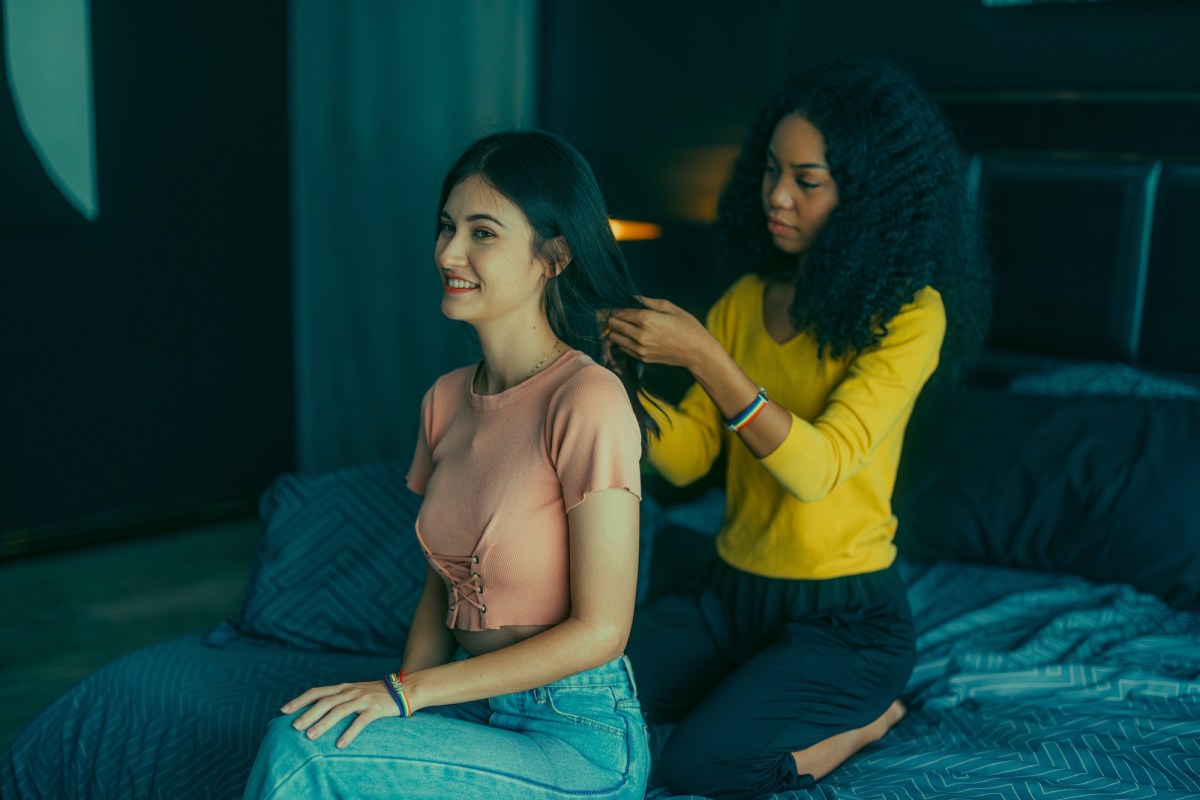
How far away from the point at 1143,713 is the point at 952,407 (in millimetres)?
756

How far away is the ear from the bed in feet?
2.38

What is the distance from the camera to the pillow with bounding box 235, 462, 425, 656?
79.4 inches

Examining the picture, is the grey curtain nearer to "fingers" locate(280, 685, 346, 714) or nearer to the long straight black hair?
the long straight black hair

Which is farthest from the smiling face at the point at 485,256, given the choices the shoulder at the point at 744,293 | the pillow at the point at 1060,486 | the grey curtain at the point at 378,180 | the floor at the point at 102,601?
the grey curtain at the point at 378,180

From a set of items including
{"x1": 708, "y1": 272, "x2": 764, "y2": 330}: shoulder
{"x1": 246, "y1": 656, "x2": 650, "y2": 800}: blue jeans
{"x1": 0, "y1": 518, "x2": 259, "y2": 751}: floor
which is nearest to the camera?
{"x1": 246, "y1": 656, "x2": 650, "y2": 800}: blue jeans

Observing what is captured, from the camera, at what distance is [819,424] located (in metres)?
1.67

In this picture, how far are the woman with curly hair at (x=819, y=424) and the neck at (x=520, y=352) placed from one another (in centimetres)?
14

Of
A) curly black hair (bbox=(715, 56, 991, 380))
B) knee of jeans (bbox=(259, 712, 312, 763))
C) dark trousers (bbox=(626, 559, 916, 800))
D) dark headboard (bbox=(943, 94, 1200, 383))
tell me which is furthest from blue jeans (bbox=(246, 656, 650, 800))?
dark headboard (bbox=(943, 94, 1200, 383))

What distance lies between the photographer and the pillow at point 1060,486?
6.74ft

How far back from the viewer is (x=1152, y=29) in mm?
2432

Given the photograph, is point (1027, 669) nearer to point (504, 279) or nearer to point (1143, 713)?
point (1143, 713)

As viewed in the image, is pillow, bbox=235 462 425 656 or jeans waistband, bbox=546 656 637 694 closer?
jeans waistband, bbox=546 656 637 694

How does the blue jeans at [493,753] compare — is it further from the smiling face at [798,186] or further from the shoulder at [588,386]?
the smiling face at [798,186]

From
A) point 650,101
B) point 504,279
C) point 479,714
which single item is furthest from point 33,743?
point 650,101
